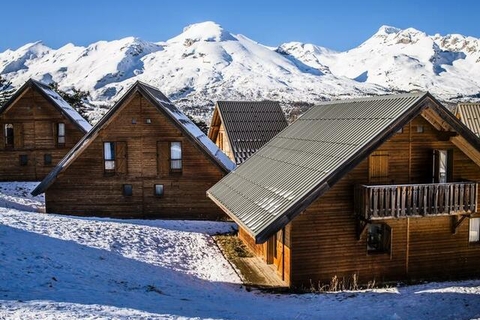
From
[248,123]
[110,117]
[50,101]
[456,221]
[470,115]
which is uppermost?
[50,101]

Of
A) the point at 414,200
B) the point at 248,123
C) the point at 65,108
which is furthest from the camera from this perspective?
the point at 65,108

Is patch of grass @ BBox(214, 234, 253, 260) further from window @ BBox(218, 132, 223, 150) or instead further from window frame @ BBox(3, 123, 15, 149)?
window frame @ BBox(3, 123, 15, 149)

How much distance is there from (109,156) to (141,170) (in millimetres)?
1909

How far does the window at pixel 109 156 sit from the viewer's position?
2566 cm

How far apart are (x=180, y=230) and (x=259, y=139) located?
1095 centimetres

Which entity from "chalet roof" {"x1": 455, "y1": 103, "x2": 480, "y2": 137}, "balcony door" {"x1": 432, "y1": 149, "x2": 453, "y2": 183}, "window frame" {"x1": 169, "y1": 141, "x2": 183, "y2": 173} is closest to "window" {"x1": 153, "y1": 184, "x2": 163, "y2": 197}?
"window frame" {"x1": 169, "y1": 141, "x2": 183, "y2": 173}

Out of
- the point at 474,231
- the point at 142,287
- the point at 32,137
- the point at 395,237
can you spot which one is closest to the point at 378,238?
the point at 395,237

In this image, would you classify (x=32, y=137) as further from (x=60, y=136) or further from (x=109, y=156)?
(x=109, y=156)

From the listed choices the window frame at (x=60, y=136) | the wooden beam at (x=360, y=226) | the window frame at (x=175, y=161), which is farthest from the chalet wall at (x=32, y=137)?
the wooden beam at (x=360, y=226)

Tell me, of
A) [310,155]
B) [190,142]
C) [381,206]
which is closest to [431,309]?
[381,206]

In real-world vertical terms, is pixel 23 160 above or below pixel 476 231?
above

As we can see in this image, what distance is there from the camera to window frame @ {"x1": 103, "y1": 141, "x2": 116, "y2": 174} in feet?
84.2

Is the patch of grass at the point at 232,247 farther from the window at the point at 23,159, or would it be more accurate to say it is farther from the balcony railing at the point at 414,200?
the window at the point at 23,159

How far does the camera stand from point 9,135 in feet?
120
